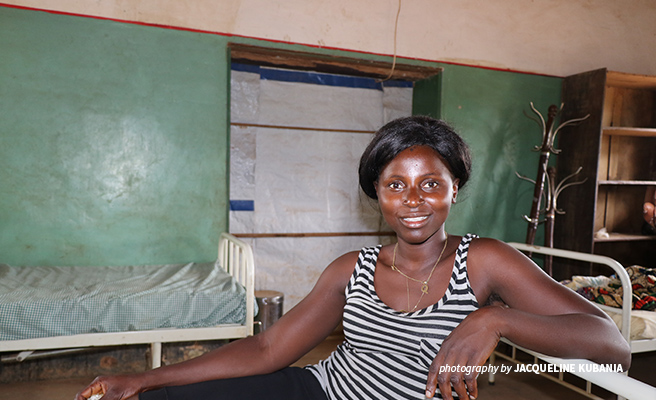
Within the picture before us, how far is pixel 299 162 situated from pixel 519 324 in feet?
11.5

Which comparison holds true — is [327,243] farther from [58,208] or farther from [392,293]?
[392,293]

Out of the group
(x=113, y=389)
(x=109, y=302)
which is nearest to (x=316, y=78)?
(x=109, y=302)

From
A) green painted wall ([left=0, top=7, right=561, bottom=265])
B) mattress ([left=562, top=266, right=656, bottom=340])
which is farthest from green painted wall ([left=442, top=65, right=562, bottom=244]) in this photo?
green painted wall ([left=0, top=7, right=561, bottom=265])

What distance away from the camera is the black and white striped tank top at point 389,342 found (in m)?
1.13

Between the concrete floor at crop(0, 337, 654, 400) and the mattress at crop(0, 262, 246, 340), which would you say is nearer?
the mattress at crop(0, 262, 246, 340)

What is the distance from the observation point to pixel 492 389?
10.5 feet

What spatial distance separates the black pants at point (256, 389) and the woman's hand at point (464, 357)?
448 millimetres

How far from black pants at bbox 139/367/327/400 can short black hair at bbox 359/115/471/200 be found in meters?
0.59

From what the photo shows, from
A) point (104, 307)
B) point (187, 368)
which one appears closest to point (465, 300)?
point (187, 368)

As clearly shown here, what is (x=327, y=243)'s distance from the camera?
450cm

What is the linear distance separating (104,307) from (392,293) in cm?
189

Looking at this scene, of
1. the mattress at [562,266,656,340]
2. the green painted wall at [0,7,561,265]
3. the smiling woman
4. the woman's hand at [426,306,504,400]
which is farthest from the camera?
the green painted wall at [0,7,561,265]

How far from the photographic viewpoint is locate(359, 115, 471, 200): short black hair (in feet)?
4.22

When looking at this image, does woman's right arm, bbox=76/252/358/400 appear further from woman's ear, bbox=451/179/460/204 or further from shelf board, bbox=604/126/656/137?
shelf board, bbox=604/126/656/137
